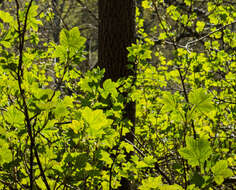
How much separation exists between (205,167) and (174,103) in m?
0.25

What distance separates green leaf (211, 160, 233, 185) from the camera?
2.24ft

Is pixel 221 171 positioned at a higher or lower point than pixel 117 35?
lower

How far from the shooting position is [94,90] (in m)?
1.12

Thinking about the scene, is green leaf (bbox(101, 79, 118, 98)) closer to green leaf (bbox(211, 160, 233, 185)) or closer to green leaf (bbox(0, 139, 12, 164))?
green leaf (bbox(0, 139, 12, 164))

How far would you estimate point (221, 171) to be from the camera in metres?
0.69

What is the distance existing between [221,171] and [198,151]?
3.6 inches

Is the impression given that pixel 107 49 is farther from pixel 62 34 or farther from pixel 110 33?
pixel 62 34

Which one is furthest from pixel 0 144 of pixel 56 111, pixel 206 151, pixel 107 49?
pixel 107 49

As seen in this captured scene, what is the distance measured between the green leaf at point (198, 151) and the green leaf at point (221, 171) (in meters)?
0.04

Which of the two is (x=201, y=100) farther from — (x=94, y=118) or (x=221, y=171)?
(x=94, y=118)

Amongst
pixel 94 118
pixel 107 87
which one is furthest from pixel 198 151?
pixel 107 87

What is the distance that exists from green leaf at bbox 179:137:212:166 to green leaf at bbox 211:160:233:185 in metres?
0.04

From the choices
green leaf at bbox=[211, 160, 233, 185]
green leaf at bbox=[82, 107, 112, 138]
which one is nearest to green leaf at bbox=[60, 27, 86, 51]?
green leaf at bbox=[82, 107, 112, 138]

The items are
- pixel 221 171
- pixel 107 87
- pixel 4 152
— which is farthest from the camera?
pixel 107 87
